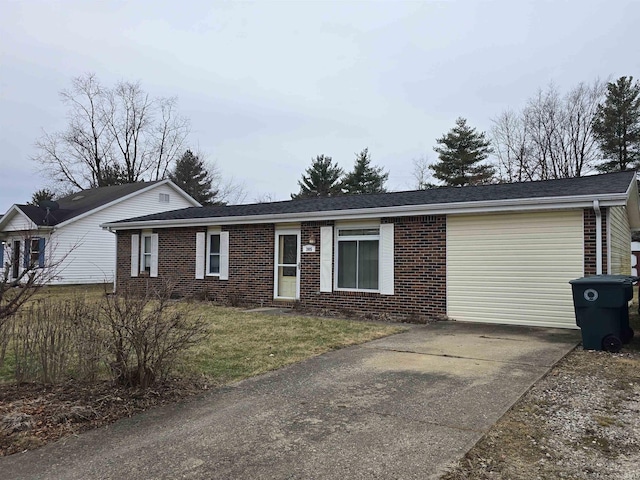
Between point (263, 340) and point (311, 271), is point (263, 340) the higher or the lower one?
the lower one

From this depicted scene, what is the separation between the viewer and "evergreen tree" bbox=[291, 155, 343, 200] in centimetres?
4050

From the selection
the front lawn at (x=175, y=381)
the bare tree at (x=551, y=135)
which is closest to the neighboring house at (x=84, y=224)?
the front lawn at (x=175, y=381)

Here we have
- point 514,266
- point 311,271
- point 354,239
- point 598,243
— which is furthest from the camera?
point 311,271

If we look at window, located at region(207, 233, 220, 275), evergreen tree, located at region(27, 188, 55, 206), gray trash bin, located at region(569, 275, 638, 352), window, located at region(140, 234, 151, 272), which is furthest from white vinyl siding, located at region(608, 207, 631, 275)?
evergreen tree, located at region(27, 188, 55, 206)

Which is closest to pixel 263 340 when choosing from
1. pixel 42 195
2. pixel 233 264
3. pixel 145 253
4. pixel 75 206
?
pixel 233 264

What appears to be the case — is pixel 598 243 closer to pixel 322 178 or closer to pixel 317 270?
pixel 317 270

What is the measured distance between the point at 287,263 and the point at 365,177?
27492 mm

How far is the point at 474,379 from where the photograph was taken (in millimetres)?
5156

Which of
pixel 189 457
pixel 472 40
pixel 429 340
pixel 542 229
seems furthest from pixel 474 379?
pixel 472 40

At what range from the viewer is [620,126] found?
26281 mm

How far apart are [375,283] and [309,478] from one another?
8.36 m

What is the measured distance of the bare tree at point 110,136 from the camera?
35.5m

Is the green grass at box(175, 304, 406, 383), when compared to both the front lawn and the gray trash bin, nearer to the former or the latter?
the front lawn

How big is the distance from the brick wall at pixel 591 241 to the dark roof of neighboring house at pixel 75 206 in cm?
2103
